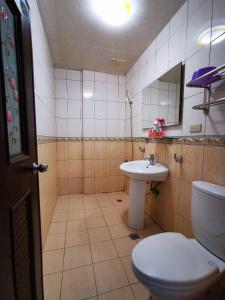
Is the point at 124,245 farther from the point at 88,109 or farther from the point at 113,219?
the point at 88,109

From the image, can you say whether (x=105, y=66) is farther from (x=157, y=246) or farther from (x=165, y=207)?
(x=157, y=246)

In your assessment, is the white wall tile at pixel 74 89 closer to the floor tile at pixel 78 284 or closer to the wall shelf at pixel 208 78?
the wall shelf at pixel 208 78

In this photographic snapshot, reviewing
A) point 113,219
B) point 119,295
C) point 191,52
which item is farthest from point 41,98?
point 119,295

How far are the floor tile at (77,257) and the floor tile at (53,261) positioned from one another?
0.04m

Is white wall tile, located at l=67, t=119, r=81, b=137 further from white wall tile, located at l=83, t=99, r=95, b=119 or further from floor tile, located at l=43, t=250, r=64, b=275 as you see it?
floor tile, located at l=43, t=250, r=64, b=275

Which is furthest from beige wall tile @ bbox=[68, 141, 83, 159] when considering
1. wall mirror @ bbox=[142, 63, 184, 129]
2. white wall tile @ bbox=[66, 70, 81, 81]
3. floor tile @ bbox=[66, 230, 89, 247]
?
floor tile @ bbox=[66, 230, 89, 247]

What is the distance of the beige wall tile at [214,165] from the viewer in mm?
999

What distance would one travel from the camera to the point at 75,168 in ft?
8.97

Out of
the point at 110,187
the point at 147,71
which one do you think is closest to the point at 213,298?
the point at 110,187

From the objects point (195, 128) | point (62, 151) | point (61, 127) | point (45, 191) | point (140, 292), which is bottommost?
point (140, 292)

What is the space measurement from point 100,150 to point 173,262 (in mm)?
2129

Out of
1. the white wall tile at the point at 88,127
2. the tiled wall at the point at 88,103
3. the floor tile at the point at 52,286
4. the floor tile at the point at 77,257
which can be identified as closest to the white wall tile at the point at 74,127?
the tiled wall at the point at 88,103

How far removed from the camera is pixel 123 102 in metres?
2.80

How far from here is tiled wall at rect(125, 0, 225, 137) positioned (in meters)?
1.03
